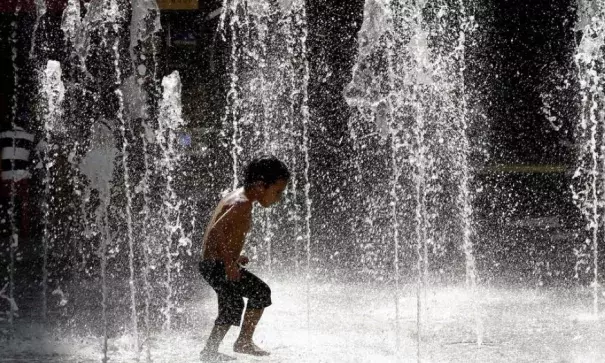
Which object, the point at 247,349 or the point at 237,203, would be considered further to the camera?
the point at 247,349

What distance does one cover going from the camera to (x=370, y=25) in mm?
13375

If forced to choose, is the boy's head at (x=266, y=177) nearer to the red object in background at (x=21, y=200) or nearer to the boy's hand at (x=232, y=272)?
the boy's hand at (x=232, y=272)

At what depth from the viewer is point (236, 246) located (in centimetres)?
383

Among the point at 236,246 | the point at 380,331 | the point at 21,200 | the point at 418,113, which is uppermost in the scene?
the point at 418,113

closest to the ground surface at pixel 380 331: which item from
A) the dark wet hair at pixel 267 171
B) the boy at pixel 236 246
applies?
the boy at pixel 236 246

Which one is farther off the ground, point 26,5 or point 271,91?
point 26,5

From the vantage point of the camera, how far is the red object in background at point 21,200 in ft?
32.2

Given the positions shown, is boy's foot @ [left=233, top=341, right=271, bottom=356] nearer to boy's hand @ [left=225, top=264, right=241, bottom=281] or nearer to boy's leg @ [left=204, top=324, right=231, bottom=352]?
boy's leg @ [left=204, top=324, right=231, bottom=352]

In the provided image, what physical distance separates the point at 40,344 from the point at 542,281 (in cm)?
380

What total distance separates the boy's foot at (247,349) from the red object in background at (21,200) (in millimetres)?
6379

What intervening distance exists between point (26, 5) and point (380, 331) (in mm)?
7787

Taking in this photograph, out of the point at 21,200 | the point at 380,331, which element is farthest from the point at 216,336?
the point at 21,200

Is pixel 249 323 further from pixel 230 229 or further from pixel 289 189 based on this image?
pixel 289 189

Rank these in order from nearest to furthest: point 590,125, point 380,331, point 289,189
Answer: point 380,331 < point 289,189 < point 590,125
